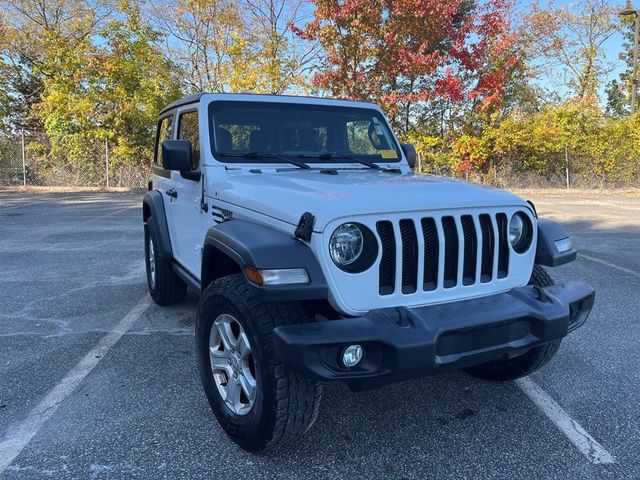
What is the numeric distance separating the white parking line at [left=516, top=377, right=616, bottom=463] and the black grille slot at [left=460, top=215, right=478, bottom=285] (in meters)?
1.01

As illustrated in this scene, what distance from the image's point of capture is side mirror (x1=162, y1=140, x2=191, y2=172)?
3.43 metres

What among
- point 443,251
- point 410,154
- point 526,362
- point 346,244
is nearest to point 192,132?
point 410,154

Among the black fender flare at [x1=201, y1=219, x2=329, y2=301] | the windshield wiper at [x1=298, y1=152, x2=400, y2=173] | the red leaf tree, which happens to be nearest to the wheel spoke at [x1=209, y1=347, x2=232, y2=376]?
the black fender flare at [x1=201, y1=219, x2=329, y2=301]

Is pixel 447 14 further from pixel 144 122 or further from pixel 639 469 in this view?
pixel 639 469

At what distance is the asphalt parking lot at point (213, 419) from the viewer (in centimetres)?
248

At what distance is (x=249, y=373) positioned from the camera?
258 cm

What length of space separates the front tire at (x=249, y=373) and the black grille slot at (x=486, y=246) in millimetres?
992

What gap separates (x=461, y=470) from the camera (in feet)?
8.05

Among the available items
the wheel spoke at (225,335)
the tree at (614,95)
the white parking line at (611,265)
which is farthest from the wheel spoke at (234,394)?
the tree at (614,95)

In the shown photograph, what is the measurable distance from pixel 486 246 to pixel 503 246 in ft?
0.41

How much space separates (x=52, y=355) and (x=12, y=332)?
30.1 inches

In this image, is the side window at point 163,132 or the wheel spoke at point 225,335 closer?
the wheel spoke at point 225,335

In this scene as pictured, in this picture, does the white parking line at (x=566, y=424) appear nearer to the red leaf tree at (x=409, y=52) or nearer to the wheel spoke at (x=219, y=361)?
the wheel spoke at (x=219, y=361)

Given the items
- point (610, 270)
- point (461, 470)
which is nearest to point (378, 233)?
point (461, 470)
